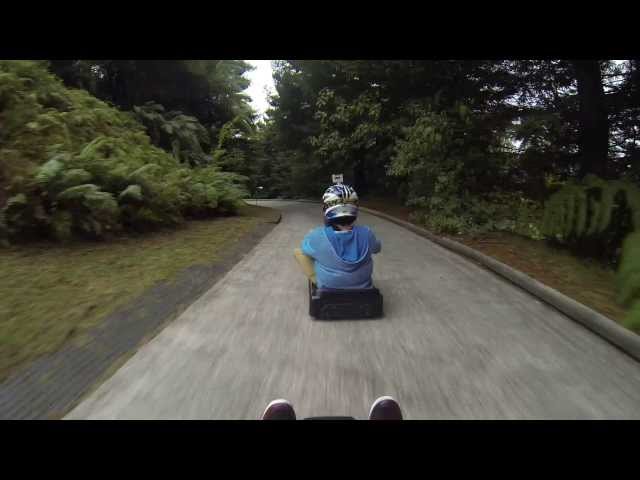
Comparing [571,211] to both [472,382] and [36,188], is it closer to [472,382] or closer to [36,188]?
[472,382]

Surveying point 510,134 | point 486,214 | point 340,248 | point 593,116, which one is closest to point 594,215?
point 510,134

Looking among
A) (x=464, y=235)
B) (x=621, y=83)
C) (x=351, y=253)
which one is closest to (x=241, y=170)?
(x=464, y=235)

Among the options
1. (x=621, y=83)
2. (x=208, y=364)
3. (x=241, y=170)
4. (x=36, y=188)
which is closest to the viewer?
(x=208, y=364)

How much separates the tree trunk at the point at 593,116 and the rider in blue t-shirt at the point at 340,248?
8.23 m

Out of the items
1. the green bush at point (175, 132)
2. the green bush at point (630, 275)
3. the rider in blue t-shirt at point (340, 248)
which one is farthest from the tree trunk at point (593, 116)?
the green bush at point (175, 132)

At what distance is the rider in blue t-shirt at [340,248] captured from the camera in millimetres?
4621

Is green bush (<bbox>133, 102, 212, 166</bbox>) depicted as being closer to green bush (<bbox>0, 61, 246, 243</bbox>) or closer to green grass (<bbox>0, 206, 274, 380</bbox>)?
green bush (<bbox>0, 61, 246, 243</bbox>)

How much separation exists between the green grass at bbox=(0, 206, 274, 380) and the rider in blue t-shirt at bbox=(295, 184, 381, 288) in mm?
2540

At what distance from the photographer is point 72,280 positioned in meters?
5.73

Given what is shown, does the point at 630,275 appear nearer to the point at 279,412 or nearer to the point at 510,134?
the point at 279,412

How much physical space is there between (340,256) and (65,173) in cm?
610

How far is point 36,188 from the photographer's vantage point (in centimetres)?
753

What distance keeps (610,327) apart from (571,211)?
3.41m

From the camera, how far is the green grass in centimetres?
398
